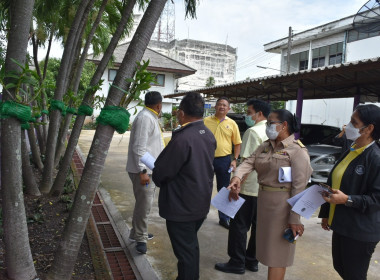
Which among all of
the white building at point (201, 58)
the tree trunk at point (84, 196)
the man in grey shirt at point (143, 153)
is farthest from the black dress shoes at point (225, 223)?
the white building at point (201, 58)

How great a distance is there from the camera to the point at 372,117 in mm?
2453

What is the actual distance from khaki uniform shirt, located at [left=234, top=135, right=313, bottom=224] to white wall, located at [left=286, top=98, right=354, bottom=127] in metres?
13.4

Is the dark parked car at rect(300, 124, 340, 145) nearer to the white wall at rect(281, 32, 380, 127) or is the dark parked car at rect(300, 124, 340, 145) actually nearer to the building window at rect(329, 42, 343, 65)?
the white wall at rect(281, 32, 380, 127)

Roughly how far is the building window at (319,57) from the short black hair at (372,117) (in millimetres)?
18512

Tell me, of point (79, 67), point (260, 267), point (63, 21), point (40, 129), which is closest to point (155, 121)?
point (260, 267)

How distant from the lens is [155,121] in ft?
13.4

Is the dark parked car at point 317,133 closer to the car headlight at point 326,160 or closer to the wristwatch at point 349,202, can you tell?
the car headlight at point 326,160

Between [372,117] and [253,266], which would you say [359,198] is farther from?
[253,266]

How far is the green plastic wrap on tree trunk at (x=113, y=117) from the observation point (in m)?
2.84

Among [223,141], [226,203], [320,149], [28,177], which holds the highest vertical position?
[223,141]

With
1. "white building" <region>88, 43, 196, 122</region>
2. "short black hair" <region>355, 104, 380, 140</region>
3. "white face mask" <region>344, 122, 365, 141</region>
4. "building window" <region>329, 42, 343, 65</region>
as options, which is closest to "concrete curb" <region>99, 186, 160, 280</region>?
"white face mask" <region>344, 122, 365, 141</region>

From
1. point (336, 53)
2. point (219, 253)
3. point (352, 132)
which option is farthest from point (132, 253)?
point (336, 53)

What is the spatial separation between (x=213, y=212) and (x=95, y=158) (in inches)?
133

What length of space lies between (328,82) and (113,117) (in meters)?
8.74
